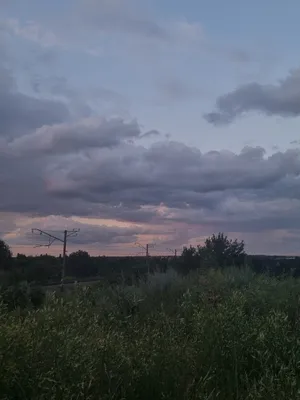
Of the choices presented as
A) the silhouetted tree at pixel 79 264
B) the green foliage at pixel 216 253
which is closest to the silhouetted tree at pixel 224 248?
the green foliage at pixel 216 253

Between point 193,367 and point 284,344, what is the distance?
145 centimetres

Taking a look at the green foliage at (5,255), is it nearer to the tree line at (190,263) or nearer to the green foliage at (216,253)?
the tree line at (190,263)

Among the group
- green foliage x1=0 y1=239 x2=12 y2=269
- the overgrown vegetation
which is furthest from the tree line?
the overgrown vegetation

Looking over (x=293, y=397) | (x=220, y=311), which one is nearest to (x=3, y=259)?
(x=220, y=311)

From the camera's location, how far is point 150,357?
7.95 metres

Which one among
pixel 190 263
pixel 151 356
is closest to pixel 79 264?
pixel 190 263

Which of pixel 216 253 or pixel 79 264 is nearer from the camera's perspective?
pixel 216 253

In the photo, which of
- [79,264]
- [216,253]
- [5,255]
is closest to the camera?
[216,253]

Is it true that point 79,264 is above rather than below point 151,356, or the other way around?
above

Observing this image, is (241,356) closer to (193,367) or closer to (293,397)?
(193,367)

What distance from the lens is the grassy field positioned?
6.66 m

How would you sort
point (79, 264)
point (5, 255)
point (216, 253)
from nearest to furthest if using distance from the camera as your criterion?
1. point (216, 253)
2. point (5, 255)
3. point (79, 264)

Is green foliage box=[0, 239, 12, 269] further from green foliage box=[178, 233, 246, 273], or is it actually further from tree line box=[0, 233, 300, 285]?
green foliage box=[178, 233, 246, 273]

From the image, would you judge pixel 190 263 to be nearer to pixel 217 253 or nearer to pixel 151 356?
pixel 217 253
